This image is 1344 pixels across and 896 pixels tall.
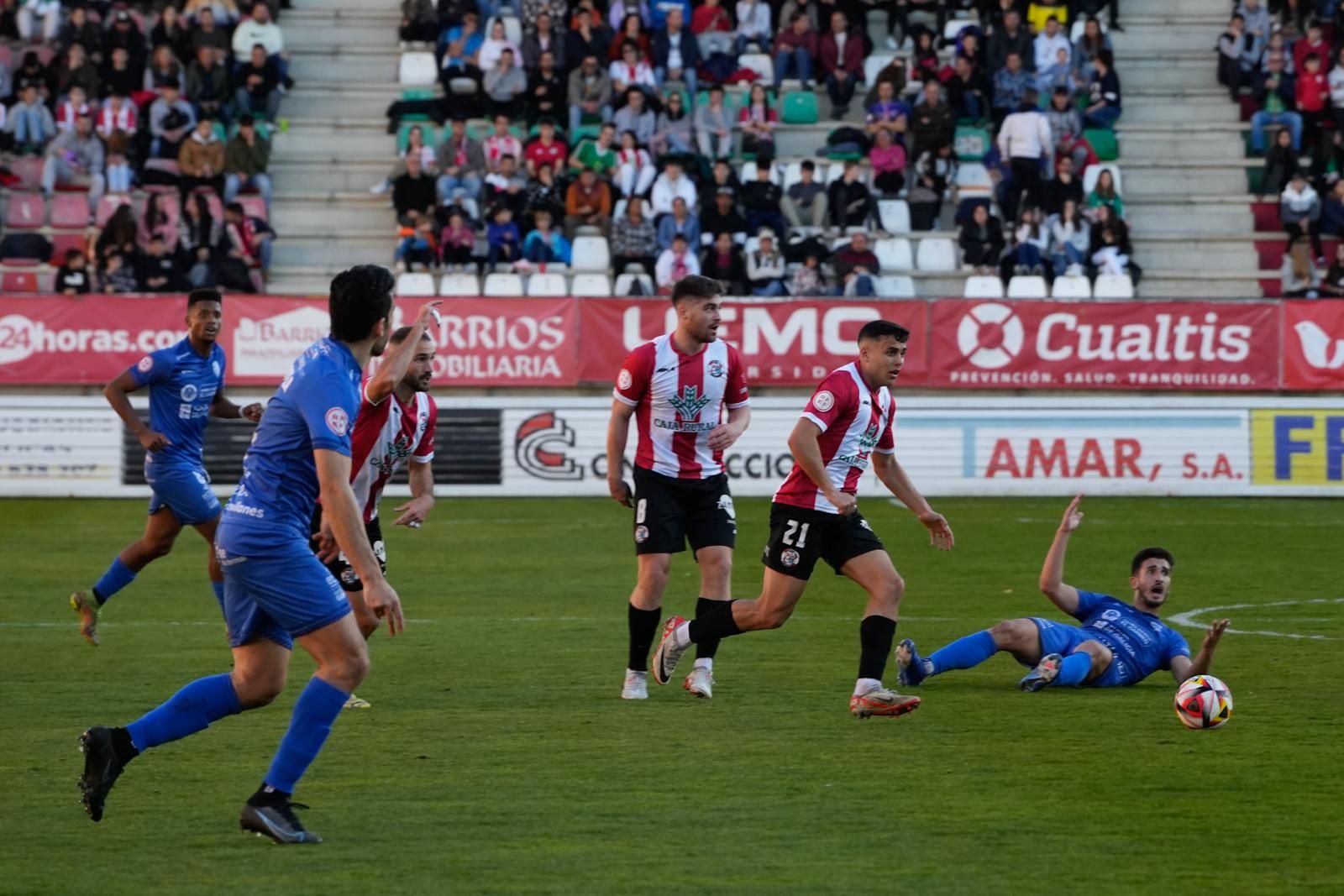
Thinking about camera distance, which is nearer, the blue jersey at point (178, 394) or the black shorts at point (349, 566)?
the black shorts at point (349, 566)

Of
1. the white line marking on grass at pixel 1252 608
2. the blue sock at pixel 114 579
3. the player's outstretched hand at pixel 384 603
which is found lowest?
the white line marking on grass at pixel 1252 608

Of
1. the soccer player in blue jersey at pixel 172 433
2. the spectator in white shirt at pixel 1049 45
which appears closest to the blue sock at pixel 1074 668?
the soccer player in blue jersey at pixel 172 433

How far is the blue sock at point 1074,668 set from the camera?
10273 millimetres

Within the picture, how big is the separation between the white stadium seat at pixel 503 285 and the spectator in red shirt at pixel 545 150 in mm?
2519

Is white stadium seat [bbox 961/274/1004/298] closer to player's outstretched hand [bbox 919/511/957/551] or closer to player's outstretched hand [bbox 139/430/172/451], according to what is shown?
player's outstretched hand [bbox 139/430/172/451]

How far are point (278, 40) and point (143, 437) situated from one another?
21.0 m

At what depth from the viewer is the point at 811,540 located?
31.4 ft

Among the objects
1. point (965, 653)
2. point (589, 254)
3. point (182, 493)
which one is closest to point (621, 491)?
point (965, 653)

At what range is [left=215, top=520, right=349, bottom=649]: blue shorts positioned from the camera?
6766 millimetres

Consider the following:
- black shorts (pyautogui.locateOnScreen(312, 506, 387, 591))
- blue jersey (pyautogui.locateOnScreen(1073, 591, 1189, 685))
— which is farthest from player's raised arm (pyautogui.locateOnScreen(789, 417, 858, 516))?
black shorts (pyautogui.locateOnScreen(312, 506, 387, 591))

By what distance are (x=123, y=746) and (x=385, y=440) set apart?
10.3ft

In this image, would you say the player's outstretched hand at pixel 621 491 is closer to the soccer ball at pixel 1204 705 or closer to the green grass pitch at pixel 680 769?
the green grass pitch at pixel 680 769

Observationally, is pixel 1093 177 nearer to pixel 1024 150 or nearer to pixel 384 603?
pixel 1024 150

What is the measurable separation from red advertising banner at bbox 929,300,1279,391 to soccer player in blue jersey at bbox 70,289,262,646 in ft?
47.9
